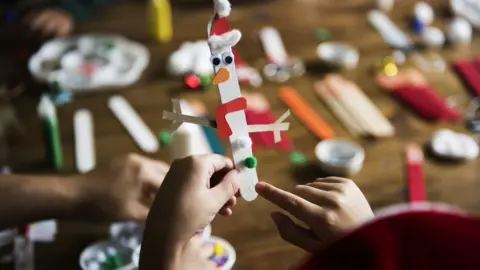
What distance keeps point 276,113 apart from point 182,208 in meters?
0.48

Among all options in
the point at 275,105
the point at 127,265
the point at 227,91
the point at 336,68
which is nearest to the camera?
the point at 227,91

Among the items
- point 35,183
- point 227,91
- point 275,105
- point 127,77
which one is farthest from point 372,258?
point 127,77

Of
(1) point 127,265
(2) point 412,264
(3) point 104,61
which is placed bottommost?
(1) point 127,265

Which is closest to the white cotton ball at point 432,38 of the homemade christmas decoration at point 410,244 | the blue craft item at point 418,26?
the blue craft item at point 418,26

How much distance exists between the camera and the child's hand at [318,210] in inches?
25.2

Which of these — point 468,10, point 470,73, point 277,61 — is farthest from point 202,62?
point 468,10

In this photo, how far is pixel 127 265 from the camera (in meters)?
0.79

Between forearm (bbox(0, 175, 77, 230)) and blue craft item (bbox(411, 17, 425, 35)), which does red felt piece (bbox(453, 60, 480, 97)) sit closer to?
blue craft item (bbox(411, 17, 425, 35))

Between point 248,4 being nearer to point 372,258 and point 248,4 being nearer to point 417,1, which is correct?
point 417,1

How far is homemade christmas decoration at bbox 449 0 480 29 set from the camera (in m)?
1.35

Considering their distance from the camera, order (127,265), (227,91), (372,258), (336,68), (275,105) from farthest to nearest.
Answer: (336,68)
(275,105)
(127,265)
(227,91)
(372,258)

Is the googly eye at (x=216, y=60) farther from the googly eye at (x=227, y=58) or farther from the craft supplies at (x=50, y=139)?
the craft supplies at (x=50, y=139)

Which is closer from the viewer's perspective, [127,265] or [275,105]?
[127,265]

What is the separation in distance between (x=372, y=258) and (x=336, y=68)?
82cm
